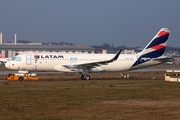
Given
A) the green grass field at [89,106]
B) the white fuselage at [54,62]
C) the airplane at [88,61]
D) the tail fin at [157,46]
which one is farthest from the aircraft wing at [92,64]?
the green grass field at [89,106]

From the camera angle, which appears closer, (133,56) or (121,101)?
(121,101)

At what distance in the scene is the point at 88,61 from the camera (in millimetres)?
55406

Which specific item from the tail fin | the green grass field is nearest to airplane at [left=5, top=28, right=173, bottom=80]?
the tail fin

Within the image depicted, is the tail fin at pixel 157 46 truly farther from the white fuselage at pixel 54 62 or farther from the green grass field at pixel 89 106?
the green grass field at pixel 89 106

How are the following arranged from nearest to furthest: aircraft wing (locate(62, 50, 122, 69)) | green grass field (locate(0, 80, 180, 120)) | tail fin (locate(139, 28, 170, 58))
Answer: green grass field (locate(0, 80, 180, 120)) → aircraft wing (locate(62, 50, 122, 69)) → tail fin (locate(139, 28, 170, 58))

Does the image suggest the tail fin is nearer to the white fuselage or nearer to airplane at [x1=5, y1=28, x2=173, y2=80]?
airplane at [x1=5, y1=28, x2=173, y2=80]

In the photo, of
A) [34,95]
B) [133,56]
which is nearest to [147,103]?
[34,95]

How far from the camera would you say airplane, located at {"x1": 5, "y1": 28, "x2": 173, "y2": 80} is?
175 ft

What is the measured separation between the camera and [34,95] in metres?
31.0

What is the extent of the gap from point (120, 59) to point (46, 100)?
29.3m

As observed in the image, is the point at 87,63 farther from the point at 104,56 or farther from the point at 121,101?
the point at 121,101

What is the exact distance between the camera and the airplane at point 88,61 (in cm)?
5341

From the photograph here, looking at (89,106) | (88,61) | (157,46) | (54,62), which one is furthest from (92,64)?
(89,106)

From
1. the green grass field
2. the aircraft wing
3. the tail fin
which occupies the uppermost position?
the tail fin
